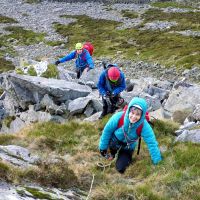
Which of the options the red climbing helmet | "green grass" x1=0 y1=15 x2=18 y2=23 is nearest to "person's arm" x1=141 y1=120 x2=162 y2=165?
the red climbing helmet

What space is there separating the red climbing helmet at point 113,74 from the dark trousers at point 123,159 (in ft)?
14.2

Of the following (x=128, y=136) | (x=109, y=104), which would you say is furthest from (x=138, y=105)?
(x=109, y=104)

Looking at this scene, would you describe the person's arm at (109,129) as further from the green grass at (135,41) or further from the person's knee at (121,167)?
the green grass at (135,41)

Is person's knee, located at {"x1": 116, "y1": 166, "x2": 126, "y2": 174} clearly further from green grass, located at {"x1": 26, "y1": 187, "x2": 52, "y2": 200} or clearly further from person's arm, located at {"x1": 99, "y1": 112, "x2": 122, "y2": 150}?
green grass, located at {"x1": 26, "y1": 187, "x2": 52, "y2": 200}

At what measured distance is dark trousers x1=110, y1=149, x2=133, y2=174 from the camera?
32.3 ft

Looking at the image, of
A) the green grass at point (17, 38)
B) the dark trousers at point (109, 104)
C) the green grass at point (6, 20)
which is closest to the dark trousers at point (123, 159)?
the dark trousers at point (109, 104)

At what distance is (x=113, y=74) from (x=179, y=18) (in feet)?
192

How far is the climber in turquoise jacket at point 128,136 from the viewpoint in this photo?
9492mm

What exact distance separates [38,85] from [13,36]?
51.8m

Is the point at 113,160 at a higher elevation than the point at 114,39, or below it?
higher

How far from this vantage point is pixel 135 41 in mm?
56688

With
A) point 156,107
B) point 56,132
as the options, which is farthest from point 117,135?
point 156,107

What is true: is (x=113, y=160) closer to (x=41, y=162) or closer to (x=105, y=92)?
(x=41, y=162)

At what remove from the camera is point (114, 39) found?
5988 cm
